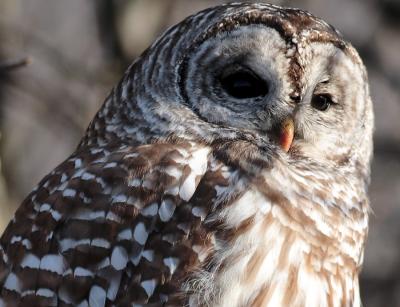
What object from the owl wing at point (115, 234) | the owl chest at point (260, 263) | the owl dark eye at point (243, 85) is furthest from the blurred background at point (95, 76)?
the owl chest at point (260, 263)

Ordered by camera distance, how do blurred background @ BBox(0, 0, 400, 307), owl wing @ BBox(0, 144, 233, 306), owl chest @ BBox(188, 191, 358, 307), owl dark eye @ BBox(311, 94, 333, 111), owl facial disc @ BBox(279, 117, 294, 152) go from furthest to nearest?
1. blurred background @ BBox(0, 0, 400, 307)
2. owl dark eye @ BBox(311, 94, 333, 111)
3. owl facial disc @ BBox(279, 117, 294, 152)
4. owl chest @ BBox(188, 191, 358, 307)
5. owl wing @ BBox(0, 144, 233, 306)

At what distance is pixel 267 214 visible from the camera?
4.85 m

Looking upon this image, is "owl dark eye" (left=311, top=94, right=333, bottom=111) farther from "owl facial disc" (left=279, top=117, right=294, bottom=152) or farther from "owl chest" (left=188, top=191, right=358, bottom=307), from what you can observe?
"owl chest" (left=188, top=191, right=358, bottom=307)

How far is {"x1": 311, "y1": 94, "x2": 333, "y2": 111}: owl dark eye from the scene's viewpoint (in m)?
5.22

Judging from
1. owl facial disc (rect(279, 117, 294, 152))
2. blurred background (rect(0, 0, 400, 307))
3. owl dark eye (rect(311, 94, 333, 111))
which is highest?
owl dark eye (rect(311, 94, 333, 111))

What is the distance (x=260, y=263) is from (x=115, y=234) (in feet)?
2.04

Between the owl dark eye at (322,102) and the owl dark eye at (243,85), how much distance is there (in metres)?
0.26

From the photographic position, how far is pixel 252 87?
5.13 meters

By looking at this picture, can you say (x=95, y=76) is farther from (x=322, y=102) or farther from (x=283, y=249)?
(x=283, y=249)

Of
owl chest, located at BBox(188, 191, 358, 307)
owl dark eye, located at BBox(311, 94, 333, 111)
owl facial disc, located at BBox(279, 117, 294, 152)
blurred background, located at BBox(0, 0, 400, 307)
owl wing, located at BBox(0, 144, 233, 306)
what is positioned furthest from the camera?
blurred background, located at BBox(0, 0, 400, 307)

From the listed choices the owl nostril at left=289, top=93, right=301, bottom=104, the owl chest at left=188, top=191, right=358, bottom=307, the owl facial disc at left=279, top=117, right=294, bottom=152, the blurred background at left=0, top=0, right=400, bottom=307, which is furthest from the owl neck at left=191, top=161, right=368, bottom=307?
the blurred background at left=0, top=0, right=400, bottom=307

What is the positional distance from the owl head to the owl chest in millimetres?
325

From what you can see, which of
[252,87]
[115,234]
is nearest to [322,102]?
[252,87]

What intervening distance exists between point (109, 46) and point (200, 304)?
3.89 m
